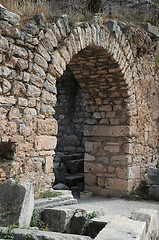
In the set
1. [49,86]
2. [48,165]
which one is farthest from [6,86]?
[48,165]

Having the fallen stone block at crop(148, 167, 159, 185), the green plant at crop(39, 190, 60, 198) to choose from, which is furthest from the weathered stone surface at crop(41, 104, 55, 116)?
the fallen stone block at crop(148, 167, 159, 185)

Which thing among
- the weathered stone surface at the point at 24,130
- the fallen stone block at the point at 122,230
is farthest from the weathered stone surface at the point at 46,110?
the fallen stone block at the point at 122,230

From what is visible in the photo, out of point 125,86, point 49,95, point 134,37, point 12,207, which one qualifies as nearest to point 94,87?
point 125,86

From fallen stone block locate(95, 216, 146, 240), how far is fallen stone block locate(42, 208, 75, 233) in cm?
53

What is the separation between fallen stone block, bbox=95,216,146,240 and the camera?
8.56ft

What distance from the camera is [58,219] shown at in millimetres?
3295

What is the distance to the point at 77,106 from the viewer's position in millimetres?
10523

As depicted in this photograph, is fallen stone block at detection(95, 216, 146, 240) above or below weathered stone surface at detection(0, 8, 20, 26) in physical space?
below

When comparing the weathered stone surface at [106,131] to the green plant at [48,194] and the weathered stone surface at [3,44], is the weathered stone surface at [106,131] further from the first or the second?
the weathered stone surface at [3,44]

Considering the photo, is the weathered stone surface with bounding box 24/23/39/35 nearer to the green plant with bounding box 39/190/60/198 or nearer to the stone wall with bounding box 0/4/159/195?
the stone wall with bounding box 0/4/159/195

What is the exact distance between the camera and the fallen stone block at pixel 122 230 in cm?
261

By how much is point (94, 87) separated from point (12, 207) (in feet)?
15.4

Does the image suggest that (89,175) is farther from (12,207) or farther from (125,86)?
(12,207)

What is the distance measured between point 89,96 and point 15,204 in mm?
4798
